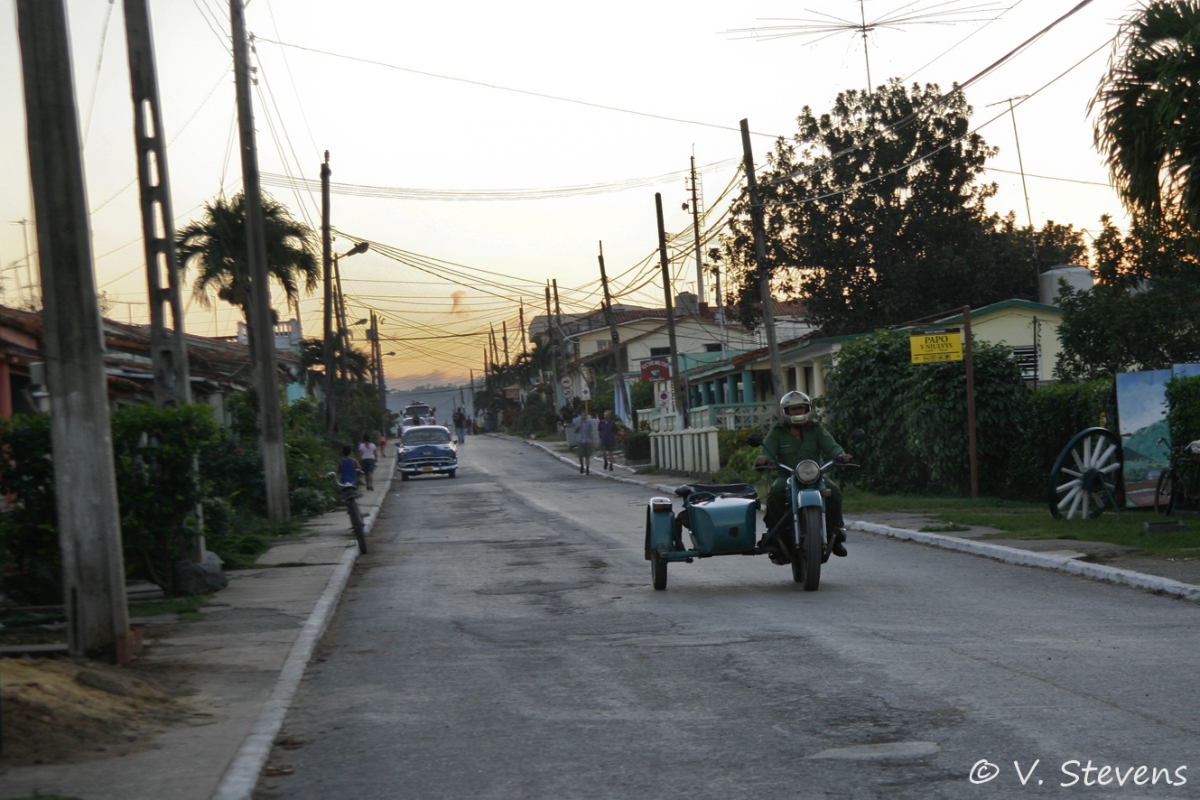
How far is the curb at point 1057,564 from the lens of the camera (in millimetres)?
10461

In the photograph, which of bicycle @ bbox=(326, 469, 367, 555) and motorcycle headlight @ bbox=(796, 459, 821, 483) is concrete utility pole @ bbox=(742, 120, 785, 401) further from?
motorcycle headlight @ bbox=(796, 459, 821, 483)

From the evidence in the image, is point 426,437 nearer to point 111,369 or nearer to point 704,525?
point 111,369

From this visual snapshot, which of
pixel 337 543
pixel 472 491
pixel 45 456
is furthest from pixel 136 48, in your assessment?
pixel 472 491

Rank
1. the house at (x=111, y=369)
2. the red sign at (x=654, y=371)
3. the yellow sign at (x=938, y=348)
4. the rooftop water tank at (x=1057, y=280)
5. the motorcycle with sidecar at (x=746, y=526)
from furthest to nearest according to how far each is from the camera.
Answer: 1. the red sign at (x=654, y=371)
2. the rooftop water tank at (x=1057, y=280)
3. the yellow sign at (x=938, y=348)
4. the house at (x=111, y=369)
5. the motorcycle with sidecar at (x=746, y=526)

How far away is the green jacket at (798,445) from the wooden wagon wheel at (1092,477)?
6156 millimetres

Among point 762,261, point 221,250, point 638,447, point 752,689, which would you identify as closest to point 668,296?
point 638,447

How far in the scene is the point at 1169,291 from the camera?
24.2 m

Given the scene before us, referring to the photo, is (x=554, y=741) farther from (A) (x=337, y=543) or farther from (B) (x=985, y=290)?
(B) (x=985, y=290)

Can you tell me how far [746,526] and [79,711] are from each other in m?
6.57

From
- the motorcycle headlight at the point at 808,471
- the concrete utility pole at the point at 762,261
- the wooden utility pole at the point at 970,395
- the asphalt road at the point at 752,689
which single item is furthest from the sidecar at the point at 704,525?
the concrete utility pole at the point at 762,261

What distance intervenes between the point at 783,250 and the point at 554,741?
4087 cm

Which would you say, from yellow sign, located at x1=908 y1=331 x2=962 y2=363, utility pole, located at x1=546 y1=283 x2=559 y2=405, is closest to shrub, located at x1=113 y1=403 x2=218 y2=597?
yellow sign, located at x1=908 y1=331 x2=962 y2=363

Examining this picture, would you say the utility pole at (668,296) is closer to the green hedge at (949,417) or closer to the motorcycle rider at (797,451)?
the green hedge at (949,417)

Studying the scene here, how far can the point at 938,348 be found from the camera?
20.2 metres
